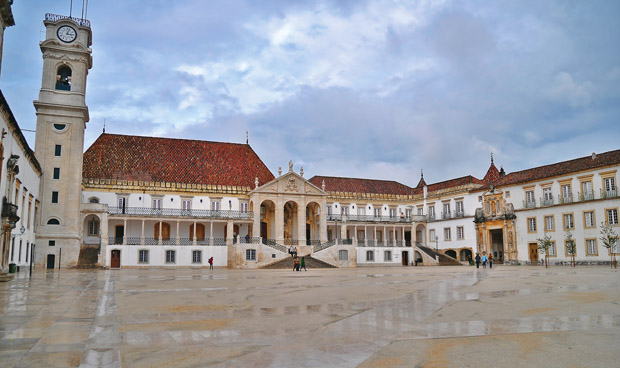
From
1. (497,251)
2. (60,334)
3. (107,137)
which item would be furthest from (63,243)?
(497,251)

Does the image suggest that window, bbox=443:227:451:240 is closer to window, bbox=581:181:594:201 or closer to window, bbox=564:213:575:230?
window, bbox=564:213:575:230

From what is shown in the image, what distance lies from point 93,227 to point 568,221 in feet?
134

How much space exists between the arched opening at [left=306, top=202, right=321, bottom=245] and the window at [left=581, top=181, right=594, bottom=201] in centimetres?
2371

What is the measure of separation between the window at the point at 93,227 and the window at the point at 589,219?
41.2m

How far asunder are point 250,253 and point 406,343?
35.9 m

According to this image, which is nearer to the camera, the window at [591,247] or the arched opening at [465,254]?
the window at [591,247]

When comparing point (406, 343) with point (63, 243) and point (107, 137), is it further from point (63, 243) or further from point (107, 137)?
point (107, 137)

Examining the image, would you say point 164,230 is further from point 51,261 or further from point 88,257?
point 51,261

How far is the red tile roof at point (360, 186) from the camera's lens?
2272 inches

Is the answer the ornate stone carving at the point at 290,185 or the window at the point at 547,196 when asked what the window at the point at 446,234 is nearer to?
the window at the point at 547,196

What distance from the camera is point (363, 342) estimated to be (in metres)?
6.86

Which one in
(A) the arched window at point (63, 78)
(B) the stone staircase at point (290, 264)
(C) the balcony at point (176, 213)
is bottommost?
(B) the stone staircase at point (290, 264)

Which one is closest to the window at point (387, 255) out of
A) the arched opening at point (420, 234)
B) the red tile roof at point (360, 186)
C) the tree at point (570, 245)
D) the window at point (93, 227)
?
the arched opening at point (420, 234)

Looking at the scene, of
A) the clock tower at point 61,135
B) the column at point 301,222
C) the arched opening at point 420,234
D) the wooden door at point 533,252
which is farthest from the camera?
the arched opening at point 420,234
